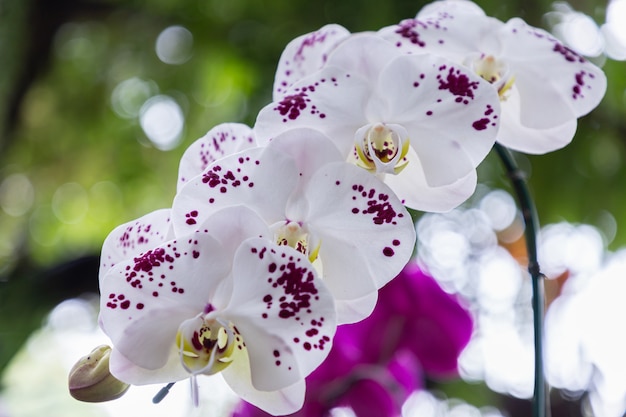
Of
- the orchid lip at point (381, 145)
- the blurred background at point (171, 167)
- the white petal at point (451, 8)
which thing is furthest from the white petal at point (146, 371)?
the blurred background at point (171, 167)

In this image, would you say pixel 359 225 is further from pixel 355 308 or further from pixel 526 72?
pixel 526 72

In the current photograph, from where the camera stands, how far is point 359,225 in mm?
267

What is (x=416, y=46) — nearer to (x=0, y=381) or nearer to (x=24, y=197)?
(x=0, y=381)

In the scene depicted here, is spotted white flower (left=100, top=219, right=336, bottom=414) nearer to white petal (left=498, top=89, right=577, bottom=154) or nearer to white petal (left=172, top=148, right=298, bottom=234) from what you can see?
white petal (left=172, top=148, right=298, bottom=234)

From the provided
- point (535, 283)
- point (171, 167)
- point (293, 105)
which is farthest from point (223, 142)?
point (171, 167)

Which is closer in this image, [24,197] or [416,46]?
[416,46]

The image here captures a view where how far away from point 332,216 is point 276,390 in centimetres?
7

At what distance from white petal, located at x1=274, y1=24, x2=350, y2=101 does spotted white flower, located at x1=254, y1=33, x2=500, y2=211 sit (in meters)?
0.04

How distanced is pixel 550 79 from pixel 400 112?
10cm

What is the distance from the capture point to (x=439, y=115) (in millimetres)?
288

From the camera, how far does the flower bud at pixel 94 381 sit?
0.82ft

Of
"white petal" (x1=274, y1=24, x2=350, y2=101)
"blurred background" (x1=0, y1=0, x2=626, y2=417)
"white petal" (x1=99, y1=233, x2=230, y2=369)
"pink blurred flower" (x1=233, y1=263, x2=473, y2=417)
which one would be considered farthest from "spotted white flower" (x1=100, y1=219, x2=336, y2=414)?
"blurred background" (x1=0, y1=0, x2=626, y2=417)

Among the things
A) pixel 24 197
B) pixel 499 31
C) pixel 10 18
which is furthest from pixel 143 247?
pixel 24 197

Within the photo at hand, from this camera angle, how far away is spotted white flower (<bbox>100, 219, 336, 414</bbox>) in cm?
24
